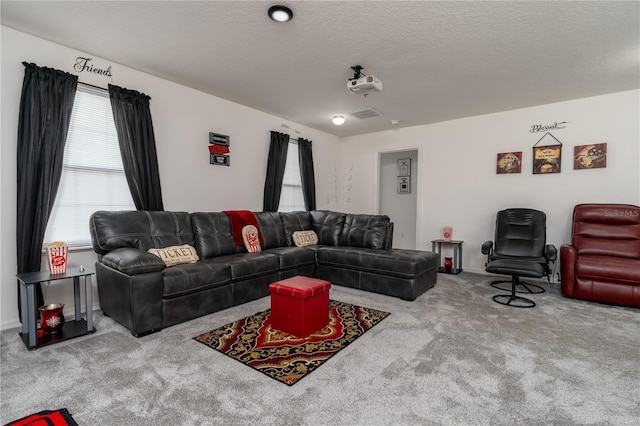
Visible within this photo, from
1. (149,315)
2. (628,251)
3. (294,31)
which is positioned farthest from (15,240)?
(628,251)

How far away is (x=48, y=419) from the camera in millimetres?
1531

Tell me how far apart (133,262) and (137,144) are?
1576 millimetres

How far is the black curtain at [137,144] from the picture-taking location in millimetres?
3301

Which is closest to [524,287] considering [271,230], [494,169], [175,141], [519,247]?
[519,247]

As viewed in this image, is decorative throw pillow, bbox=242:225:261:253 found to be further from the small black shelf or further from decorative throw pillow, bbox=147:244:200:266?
the small black shelf

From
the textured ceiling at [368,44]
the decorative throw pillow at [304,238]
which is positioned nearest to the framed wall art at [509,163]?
the textured ceiling at [368,44]

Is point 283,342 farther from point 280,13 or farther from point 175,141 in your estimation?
point 175,141

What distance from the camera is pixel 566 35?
2.62 metres

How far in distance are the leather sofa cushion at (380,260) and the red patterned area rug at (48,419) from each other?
118 inches

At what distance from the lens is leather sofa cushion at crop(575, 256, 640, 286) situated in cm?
322

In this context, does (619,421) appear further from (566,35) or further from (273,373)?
(566,35)

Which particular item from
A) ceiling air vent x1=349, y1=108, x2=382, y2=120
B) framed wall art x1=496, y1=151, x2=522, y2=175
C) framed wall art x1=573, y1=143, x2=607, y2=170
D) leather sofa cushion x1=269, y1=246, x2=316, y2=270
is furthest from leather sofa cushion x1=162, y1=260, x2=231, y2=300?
framed wall art x1=573, y1=143, x2=607, y2=170

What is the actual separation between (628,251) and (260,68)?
480cm

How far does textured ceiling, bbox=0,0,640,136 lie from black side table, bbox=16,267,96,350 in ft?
6.93
